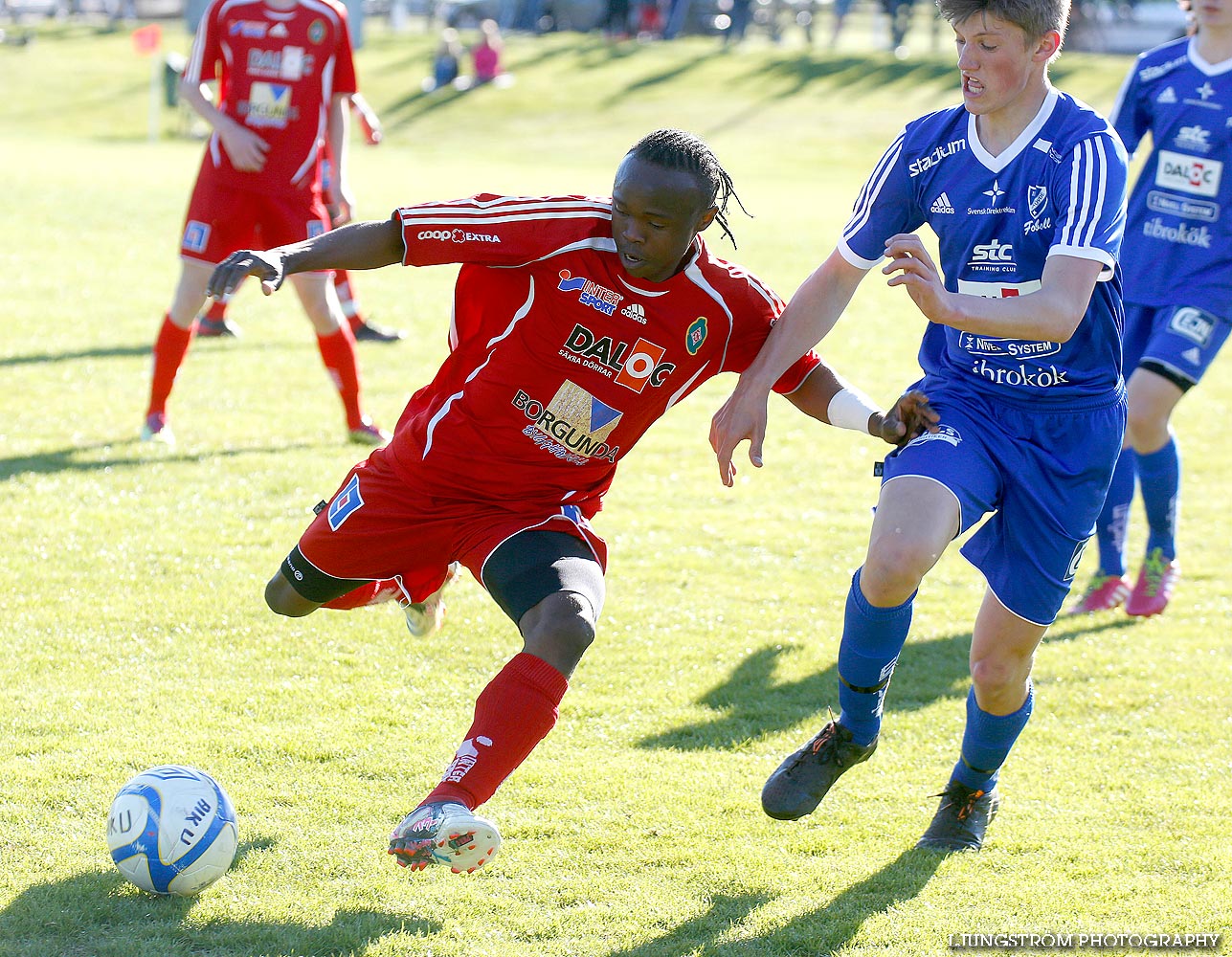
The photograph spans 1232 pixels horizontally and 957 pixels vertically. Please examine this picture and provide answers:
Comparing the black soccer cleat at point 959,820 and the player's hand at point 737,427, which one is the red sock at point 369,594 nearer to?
the player's hand at point 737,427

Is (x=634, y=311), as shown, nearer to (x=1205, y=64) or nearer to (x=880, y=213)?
(x=880, y=213)

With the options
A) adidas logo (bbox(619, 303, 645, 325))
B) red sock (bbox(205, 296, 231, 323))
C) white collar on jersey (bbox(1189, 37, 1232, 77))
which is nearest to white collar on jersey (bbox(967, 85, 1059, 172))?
adidas logo (bbox(619, 303, 645, 325))

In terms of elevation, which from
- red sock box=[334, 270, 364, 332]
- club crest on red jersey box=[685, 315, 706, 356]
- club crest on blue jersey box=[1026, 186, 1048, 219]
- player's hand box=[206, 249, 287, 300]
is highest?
club crest on blue jersey box=[1026, 186, 1048, 219]

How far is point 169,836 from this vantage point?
3318 millimetres

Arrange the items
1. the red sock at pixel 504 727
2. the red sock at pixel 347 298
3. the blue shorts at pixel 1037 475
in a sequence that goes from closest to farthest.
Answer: the red sock at pixel 504 727, the blue shorts at pixel 1037 475, the red sock at pixel 347 298

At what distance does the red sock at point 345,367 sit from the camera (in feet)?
24.4

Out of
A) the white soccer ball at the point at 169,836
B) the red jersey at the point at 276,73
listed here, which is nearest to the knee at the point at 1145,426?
the white soccer ball at the point at 169,836

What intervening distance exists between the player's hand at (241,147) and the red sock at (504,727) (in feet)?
15.1

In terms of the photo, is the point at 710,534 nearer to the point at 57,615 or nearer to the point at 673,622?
the point at 673,622

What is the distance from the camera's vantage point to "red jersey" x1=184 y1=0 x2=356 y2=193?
747 centimetres

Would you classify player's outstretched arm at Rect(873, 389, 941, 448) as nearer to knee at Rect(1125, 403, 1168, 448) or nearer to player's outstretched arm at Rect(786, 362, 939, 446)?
player's outstretched arm at Rect(786, 362, 939, 446)

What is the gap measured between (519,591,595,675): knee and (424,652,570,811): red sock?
0.03 meters

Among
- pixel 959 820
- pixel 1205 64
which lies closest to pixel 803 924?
pixel 959 820

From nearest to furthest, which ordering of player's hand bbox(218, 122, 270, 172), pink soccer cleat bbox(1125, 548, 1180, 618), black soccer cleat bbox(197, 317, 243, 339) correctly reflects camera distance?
pink soccer cleat bbox(1125, 548, 1180, 618) → player's hand bbox(218, 122, 270, 172) → black soccer cleat bbox(197, 317, 243, 339)
